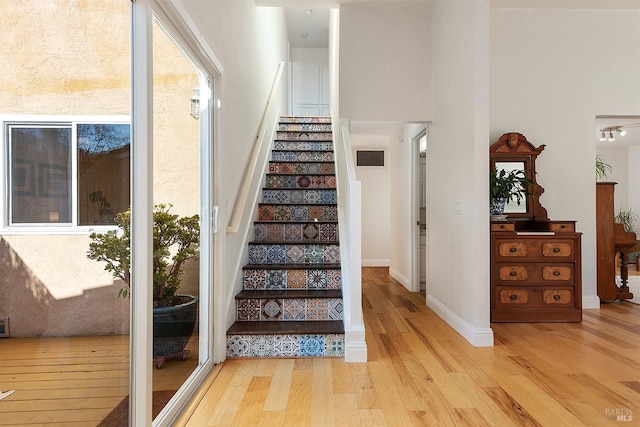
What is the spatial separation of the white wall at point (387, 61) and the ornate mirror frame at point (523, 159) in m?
0.79

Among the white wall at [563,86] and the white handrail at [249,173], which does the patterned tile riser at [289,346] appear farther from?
the white wall at [563,86]

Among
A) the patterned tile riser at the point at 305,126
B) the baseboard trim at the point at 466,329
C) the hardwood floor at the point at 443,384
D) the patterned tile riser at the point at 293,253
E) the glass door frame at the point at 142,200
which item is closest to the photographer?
the glass door frame at the point at 142,200

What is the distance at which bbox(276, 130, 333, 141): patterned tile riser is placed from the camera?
4984 millimetres

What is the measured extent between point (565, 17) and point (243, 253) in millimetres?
4043

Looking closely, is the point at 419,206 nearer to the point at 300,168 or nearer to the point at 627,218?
the point at 300,168

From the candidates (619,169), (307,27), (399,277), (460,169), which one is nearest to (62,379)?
(460,169)

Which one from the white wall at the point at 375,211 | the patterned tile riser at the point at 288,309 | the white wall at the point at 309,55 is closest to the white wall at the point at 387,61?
the patterned tile riser at the point at 288,309

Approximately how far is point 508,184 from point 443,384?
2119 mm

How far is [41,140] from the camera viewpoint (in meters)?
0.94

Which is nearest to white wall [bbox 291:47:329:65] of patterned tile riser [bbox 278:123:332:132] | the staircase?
patterned tile riser [bbox 278:123:332:132]

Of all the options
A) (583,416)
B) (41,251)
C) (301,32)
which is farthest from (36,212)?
(301,32)

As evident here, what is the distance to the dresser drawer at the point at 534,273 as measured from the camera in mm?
3230

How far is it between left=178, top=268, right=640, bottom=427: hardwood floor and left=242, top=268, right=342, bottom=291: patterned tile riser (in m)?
0.55

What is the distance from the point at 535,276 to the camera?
3.24 meters
